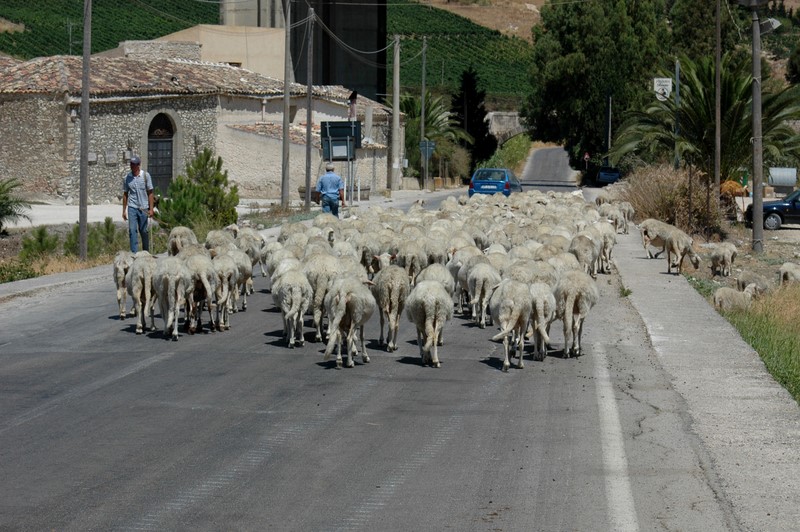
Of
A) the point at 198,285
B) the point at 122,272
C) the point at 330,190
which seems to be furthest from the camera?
the point at 330,190

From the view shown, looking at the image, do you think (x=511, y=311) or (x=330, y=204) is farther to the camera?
(x=330, y=204)

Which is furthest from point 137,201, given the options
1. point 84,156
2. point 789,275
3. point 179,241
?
point 789,275

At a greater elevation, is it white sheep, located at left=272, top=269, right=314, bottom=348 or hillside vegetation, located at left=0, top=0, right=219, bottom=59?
hillside vegetation, located at left=0, top=0, right=219, bottom=59

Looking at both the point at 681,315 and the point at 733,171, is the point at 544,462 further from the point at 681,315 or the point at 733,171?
the point at 733,171

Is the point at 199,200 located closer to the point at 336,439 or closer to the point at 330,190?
the point at 330,190

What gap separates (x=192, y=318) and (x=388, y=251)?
5.04 meters

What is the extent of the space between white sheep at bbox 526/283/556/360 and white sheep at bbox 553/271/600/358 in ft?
0.66

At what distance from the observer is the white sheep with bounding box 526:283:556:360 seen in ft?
43.2

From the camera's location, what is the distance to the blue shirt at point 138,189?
21062mm

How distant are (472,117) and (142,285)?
71374mm

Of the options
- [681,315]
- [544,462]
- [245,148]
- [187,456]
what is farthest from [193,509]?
[245,148]

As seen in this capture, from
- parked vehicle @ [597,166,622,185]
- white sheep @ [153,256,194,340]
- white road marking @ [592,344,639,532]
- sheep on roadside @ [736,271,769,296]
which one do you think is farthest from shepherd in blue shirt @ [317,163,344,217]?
parked vehicle @ [597,166,622,185]

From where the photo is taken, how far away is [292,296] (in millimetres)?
13898

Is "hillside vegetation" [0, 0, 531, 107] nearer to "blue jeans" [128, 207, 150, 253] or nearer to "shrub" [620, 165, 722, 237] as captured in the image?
"shrub" [620, 165, 722, 237]
